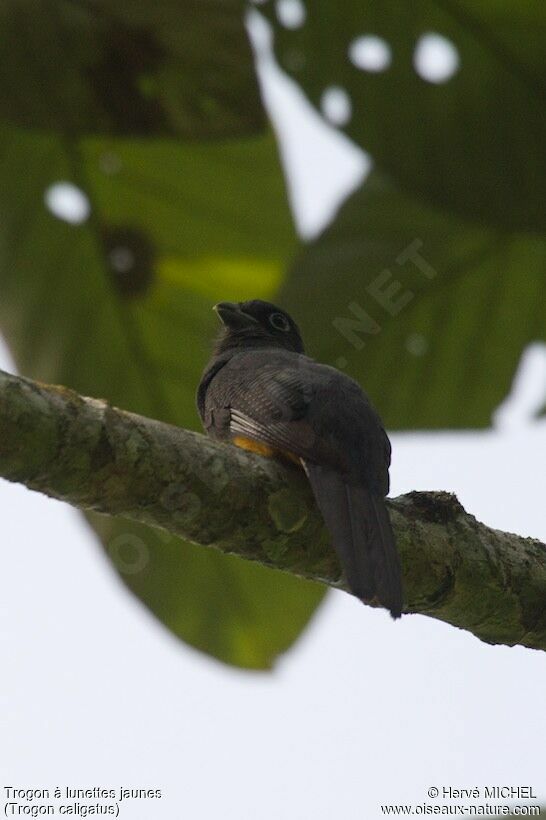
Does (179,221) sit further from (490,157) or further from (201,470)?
(201,470)

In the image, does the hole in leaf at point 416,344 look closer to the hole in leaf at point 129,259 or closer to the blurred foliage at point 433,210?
the blurred foliage at point 433,210

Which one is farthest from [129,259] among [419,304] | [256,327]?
[419,304]

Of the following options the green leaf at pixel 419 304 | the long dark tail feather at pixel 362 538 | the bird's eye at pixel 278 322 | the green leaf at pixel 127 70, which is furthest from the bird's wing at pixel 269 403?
the green leaf at pixel 127 70

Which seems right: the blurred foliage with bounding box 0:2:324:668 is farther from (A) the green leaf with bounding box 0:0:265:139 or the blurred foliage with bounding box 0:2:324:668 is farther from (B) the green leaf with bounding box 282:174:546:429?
(B) the green leaf with bounding box 282:174:546:429

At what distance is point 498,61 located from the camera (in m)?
4.61

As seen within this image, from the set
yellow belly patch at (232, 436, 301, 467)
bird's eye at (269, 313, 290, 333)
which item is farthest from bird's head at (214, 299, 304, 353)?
yellow belly patch at (232, 436, 301, 467)

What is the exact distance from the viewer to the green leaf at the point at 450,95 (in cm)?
444

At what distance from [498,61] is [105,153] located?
4.89 feet

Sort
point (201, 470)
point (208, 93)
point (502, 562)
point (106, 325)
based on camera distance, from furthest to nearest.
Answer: point (106, 325) → point (208, 93) → point (502, 562) → point (201, 470)

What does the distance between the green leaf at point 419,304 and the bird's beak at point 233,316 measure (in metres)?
0.38

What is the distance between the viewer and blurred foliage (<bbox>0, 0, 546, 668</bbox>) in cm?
442

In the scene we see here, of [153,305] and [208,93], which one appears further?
[153,305]

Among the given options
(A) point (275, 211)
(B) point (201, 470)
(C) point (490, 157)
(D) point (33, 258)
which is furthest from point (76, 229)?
(B) point (201, 470)

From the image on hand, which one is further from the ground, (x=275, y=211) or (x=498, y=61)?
(x=498, y=61)
